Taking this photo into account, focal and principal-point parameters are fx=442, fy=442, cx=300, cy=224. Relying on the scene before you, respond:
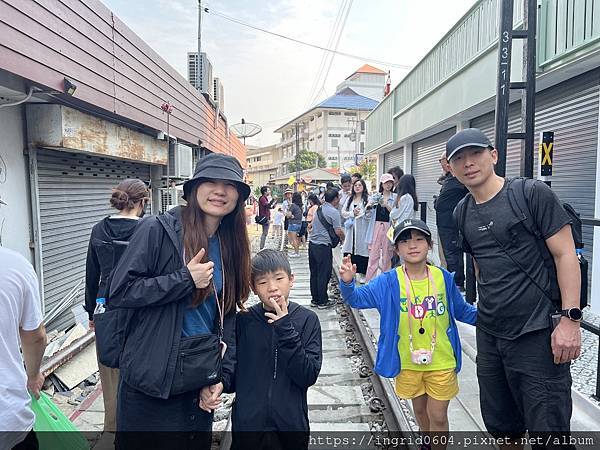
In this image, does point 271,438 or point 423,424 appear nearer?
point 271,438

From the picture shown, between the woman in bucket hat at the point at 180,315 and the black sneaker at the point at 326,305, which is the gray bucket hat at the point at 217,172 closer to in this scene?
the woman in bucket hat at the point at 180,315

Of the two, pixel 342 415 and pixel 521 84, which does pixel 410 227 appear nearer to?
pixel 521 84

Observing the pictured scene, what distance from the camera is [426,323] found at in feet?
8.94

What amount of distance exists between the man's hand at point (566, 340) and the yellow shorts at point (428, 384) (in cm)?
72

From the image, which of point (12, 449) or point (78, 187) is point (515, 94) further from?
point (12, 449)

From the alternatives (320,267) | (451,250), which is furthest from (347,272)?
(320,267)

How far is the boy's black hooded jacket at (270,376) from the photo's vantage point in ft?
7.14

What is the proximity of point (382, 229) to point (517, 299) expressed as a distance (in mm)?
4503

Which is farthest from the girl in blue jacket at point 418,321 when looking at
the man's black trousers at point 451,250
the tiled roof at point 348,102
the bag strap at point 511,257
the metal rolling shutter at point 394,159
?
the tiled roof at point 348,102

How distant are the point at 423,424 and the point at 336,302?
184 inches

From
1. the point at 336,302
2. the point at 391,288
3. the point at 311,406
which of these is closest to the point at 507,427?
the point at 391,288

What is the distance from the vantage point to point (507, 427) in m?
2.41

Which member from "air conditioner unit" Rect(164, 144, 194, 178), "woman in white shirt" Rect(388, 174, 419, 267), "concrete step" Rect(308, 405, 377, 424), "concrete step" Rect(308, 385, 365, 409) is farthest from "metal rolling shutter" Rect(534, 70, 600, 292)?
"air conditioner unit" Rect(164, 144, 194, 178)

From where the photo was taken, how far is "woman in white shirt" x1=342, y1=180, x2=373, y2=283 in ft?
23.6
